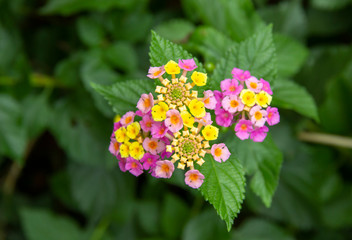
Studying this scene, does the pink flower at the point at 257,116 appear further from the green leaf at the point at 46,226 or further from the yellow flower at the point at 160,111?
the green leaf at the point at 46,226

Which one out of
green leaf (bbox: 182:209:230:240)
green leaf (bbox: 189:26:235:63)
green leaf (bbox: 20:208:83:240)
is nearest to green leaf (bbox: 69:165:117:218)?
green leaf (bbox: 20:208:83:240)

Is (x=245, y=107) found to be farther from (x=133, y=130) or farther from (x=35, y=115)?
(x=35, y=115)

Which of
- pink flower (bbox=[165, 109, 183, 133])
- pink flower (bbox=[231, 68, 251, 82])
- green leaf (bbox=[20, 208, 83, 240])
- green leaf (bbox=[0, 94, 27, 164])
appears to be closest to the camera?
pink flower (bbox=[165, 109, 183, 133])

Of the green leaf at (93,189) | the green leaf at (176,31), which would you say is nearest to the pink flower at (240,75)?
the green leaf at (176,31)

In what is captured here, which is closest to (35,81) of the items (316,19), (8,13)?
(8,13)

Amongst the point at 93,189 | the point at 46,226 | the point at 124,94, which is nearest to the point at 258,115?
the point at 124,94

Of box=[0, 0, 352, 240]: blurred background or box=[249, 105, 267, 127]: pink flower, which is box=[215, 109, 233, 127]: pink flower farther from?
box=[0, 0, 352, 240]: blurred background
